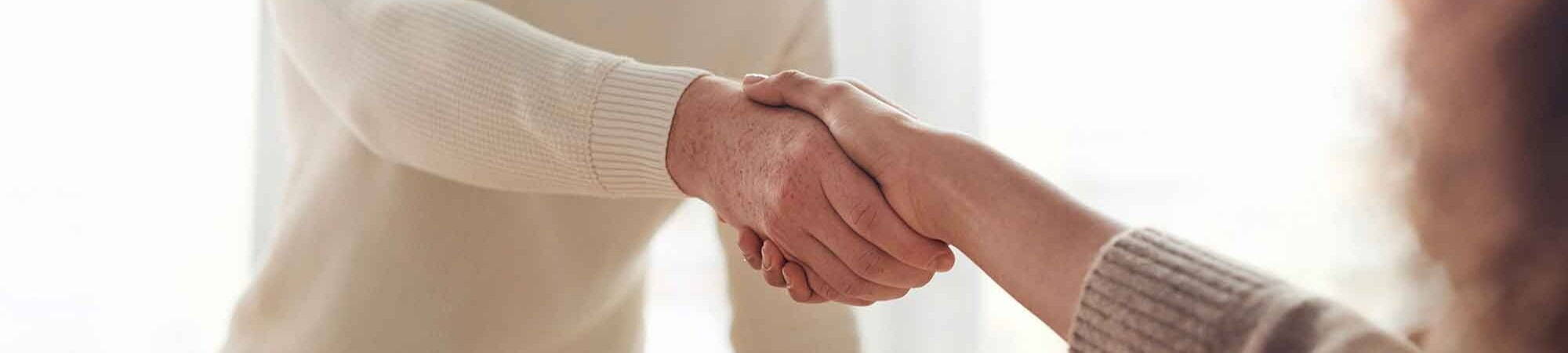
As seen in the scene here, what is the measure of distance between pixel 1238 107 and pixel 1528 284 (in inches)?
62.3

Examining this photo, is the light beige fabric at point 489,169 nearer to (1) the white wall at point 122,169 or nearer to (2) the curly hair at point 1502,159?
(1) the white wall at point 122,169

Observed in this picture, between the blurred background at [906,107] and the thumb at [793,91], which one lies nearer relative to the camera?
the thumb at [793,91]

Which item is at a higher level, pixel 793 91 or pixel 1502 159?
pixel 1502 159

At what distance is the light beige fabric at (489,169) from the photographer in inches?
40.1

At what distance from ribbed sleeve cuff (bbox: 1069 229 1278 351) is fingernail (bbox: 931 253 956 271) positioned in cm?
29

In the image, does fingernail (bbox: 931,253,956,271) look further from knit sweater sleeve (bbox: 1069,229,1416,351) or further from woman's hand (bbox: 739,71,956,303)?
knit sweater sleeve (bbox: 1069,229,1416,351)

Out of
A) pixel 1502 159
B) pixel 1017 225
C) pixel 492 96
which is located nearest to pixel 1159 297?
pixel 1017 225

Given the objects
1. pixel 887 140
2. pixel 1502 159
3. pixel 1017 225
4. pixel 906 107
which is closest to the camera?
pixel 1502 159

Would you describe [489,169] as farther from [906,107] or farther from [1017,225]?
[906,107]

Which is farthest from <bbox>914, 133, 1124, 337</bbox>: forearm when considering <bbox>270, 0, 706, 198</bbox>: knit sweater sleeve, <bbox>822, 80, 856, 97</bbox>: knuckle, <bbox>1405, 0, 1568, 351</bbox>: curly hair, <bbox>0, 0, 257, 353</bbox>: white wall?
<bbox>0, 0, 257, 353</bbox>: white wall

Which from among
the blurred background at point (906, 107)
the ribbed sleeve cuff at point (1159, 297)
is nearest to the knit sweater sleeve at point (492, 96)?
the ribbed sleeve cuff at point (1159, 297)

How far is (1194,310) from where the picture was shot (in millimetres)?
593

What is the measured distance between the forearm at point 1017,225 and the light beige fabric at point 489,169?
23 cm

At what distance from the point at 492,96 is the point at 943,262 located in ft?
1.07
